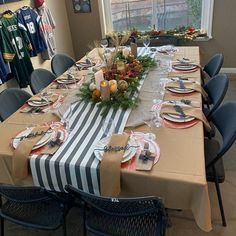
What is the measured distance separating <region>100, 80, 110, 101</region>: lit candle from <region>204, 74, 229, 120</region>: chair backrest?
760 millimetres

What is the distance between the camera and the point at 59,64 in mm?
2939

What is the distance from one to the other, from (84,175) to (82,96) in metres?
0.81

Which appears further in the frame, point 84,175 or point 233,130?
point 233,130

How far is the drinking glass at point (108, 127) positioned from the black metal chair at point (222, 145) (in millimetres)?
631

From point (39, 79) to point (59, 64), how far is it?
0.50 meters

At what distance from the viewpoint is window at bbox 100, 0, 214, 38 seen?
3.92 meters

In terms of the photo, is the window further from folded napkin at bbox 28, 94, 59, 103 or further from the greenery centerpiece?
folded napkin at bbox 28, 94, 59, 103

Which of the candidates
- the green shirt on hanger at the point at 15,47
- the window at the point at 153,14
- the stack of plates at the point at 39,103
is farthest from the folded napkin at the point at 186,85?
the window at the point at 153,14

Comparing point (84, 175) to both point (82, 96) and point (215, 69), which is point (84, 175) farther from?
point (215, 69)

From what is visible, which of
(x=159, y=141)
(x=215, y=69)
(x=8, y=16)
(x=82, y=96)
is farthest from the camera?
(x=8, y=16)

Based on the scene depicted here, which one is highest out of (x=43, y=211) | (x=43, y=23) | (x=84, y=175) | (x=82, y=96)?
(x=43, y=23)

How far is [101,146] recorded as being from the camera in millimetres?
1417

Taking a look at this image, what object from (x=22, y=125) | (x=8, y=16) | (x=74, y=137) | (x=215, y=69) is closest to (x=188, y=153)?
(x=74, y=137)

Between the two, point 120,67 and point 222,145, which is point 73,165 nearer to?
point 222,145
